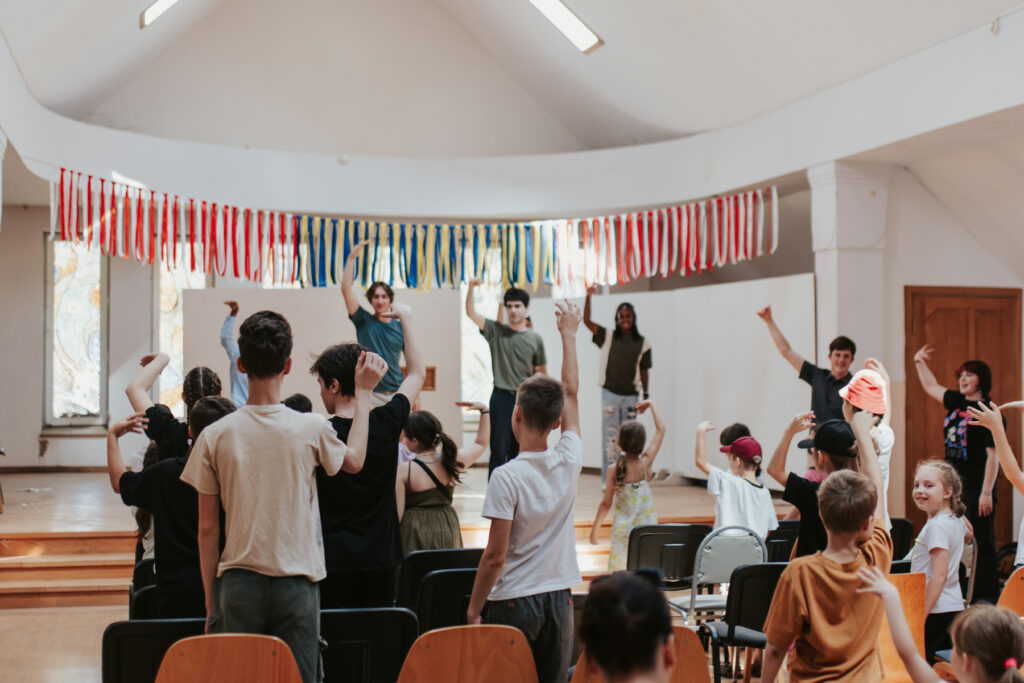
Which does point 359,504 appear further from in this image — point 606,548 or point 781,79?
point 781,79

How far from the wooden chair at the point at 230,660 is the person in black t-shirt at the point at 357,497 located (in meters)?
0.66

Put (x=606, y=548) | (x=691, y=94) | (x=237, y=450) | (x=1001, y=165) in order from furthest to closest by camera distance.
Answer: (x=691, y=94) → (x=1001, y=165) → (x=606, y=548) → (x=237, y=450)

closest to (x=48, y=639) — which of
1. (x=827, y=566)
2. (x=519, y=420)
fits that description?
(x=519, y=420)

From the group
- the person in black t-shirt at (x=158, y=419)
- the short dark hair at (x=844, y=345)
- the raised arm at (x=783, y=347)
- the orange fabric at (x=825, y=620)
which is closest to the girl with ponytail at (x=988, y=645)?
the orange fabric at (x=825, y=620)

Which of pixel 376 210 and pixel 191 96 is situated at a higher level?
pixel 191 96

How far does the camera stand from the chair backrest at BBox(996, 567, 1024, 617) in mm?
3557

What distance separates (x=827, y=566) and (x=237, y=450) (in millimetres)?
1658

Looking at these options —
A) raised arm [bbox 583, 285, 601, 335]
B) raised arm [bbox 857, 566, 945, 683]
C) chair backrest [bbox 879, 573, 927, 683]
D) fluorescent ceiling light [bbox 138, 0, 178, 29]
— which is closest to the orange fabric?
raised arm [bbox 857, 566, 945, 683]

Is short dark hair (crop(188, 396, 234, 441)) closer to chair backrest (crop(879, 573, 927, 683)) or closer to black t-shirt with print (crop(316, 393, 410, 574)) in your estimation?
black t-shirt with print (crop(316, 393, 410, 574))

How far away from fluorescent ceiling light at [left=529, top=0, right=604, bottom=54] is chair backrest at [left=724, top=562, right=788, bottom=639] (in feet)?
21.1

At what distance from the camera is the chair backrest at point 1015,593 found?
356 centimetres

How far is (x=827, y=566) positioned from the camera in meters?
2.70

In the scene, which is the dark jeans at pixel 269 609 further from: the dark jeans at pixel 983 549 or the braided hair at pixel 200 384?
the dark jeans at pixel 983 549

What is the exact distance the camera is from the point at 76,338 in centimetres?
1090
